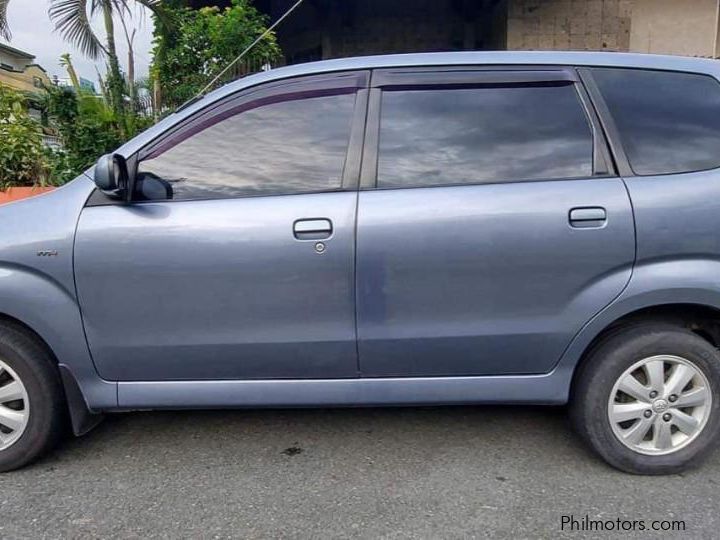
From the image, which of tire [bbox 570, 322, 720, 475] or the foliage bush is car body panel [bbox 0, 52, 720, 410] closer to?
tire [bbox 570, 322, 720, 475]

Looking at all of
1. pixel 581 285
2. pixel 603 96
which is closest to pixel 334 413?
pixel 581 285

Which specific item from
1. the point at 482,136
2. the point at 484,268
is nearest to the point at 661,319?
the point at 484,268

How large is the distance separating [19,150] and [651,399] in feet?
23.1

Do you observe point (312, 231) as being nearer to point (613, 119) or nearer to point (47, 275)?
point (47, 275)

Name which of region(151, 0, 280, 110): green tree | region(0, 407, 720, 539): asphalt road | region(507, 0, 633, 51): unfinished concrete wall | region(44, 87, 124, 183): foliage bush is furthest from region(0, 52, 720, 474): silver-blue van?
region(507, 0, 633, 51): unfinished concrete wall

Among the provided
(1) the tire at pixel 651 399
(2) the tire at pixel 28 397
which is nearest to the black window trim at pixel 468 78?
(1) the tire at pixel 651 399

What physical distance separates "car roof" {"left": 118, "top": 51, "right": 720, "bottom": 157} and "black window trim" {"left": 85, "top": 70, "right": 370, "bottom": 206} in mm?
28

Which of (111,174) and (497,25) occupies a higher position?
(497,25)

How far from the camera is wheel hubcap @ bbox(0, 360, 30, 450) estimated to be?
8.89 ft

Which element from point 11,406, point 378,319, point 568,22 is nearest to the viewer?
point 378,319

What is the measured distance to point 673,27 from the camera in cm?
1005

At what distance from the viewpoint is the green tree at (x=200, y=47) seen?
7270mm

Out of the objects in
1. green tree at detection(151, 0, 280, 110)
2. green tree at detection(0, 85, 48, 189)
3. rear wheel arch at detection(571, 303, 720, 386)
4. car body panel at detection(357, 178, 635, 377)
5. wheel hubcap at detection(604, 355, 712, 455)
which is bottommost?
wheel hubcap at detection(604, 355, 712, 455)

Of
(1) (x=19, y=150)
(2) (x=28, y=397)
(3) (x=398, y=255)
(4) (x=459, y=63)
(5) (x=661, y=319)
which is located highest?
(4) (x=459, y=63)
